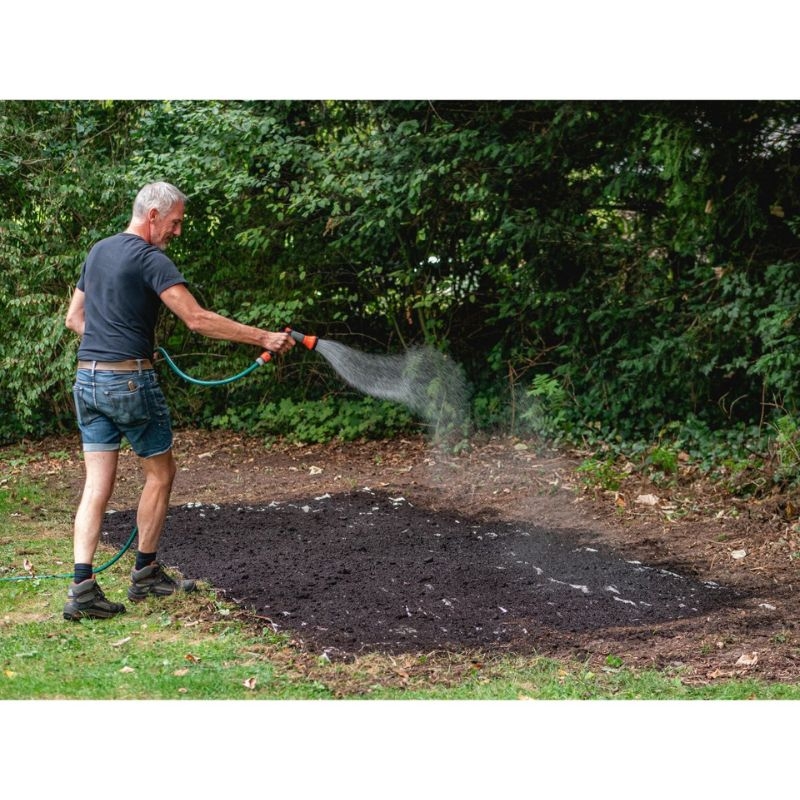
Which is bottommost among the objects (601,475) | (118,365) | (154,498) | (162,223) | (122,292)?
(601,475)

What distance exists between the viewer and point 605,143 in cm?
776

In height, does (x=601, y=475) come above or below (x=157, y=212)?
below

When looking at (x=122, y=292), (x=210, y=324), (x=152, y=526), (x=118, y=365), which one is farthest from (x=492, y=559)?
(x=122, y=292)

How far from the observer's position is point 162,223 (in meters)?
4.35

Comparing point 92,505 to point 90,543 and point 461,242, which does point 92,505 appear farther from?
point 461,242

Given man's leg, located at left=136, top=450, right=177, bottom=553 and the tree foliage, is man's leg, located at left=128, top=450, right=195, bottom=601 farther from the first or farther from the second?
the tree foliage

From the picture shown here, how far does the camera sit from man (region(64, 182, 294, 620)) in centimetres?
426

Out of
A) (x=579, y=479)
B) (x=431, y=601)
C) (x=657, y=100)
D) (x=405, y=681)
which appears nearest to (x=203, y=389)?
Result: (x=579, y=479)

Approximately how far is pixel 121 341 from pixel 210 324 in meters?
0.38

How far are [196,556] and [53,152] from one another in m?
5.64

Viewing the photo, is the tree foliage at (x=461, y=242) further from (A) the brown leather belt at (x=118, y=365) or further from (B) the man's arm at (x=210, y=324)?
(A) the brown leather belt at (x=118, y=365)

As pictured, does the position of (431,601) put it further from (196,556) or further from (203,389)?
(203,389)

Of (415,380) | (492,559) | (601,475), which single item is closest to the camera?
(492,559)

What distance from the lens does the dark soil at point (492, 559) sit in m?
4.09
